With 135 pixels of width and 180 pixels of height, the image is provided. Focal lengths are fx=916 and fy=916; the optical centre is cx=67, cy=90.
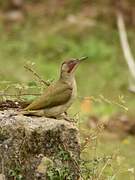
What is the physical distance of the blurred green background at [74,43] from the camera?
48.7ft

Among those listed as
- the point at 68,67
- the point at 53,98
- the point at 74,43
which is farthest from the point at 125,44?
the point at 53,98

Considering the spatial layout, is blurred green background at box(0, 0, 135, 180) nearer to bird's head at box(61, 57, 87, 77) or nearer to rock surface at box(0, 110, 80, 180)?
bird's head at box(61, 57, 87, 77)

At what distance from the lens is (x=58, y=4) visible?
61.3 ft

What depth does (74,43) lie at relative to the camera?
1670 centimetres

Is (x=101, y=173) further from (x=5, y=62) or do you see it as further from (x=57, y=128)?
(x=5, y=62)

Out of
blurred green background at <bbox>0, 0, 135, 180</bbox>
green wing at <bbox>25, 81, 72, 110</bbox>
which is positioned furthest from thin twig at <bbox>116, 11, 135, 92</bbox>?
green wing at <bbox>25, 81, 72, 110</bbox>

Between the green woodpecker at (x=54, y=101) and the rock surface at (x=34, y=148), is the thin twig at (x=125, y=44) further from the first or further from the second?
the rock surface at (x=34, y=148)

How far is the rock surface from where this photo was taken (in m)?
6.74

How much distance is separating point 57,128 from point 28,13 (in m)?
11.9

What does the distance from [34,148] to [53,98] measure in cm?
49

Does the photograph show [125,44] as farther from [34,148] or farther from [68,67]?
[34,148]

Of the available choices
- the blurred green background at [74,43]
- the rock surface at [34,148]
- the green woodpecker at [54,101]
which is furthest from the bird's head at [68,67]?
the blurred green background at [74,43]

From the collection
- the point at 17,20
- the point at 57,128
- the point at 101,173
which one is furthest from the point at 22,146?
the point at 17,20

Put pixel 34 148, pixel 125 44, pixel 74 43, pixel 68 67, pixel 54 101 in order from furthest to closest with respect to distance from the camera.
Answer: pixel 74 43
pixel 125 44
pixel 68 67
pixel 54 101
pixel 34 148
